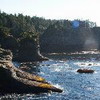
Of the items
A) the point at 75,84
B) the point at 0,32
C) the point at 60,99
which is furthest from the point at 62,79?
the point at 0,32

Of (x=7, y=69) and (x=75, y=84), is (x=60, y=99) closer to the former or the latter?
(x=7, y=69)

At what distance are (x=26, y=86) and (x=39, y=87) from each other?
339cm

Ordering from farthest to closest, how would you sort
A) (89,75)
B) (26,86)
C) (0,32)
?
1. (0,32)
2. (89,75)
3. (26,86)

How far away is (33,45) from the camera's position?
17388 cm

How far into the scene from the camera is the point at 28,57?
17300 centimetres

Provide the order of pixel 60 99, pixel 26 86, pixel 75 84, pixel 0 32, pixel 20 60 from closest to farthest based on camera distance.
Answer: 1. pixel 60 99
2. pixel 26 86
3. pixel 75 84
4. pixel 20 60
5. pixel 0 32

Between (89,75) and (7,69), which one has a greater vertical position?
(7,69)

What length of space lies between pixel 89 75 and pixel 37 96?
45467 millimetres

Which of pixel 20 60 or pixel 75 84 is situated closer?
pixel 75 84

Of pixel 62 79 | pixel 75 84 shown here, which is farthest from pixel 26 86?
pixel 62 79

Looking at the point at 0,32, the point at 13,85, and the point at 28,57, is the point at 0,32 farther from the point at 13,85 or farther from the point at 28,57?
the point at 13,85

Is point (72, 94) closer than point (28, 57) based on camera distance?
Yes

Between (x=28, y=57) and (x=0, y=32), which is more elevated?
(x=0, y=32)

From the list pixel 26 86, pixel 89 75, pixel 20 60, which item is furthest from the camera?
pixel 20 60
